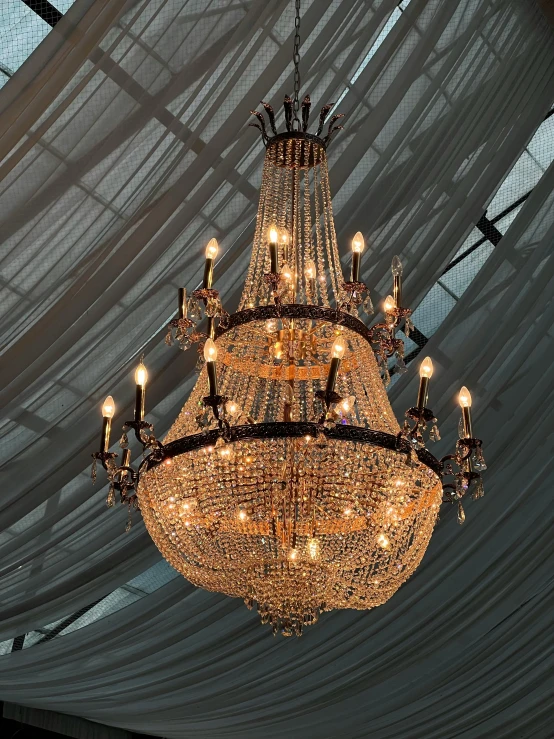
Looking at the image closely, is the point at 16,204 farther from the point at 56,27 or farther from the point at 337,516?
the point at 337,516

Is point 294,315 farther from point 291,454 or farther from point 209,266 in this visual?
point 291,454

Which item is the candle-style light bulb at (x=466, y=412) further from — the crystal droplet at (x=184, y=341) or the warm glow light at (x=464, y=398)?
the crystal droplet at (x=184, y=341)

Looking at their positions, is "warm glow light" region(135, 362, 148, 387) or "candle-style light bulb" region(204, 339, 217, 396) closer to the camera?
"candle-style light bulb" region(204, 339, 217, 396)

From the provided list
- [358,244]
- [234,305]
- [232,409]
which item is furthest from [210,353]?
[234,305]

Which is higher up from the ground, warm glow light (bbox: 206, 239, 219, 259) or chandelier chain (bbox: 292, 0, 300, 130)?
chandelier chain (bbox: 292, 0, 300, 130)

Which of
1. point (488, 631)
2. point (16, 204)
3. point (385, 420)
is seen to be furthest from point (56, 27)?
point (488, 631)

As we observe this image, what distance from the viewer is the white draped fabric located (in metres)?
2.93

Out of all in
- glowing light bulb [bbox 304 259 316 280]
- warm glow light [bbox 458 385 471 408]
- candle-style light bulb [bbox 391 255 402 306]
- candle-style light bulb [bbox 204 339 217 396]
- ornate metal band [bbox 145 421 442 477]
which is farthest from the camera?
glowing light bulb [bbox 304 259 316 280]

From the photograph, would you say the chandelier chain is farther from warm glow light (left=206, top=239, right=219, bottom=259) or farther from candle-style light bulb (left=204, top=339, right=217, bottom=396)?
candle-style light bulb (left=204, top=339, right=217, bottom=396)

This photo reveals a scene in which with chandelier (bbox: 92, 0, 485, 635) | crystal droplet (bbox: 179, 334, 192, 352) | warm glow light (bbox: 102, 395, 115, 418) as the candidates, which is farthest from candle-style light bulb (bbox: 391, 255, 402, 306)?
A: warm glow light (bbox: 102, 395, 115, 418)

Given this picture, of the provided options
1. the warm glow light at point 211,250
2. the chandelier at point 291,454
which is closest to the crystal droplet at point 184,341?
the chandelier at point 291,454

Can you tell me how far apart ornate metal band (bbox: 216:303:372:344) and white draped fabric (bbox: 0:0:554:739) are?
48cm

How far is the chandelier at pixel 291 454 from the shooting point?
8.27 ft

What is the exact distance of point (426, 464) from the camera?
8.75 ft
